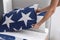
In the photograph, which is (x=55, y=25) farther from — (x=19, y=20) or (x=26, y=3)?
(x=19, y=20)

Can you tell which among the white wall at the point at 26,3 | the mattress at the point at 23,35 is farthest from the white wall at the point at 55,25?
the mattress at the point at 23,35

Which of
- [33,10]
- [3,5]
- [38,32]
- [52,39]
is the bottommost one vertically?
[52,39]

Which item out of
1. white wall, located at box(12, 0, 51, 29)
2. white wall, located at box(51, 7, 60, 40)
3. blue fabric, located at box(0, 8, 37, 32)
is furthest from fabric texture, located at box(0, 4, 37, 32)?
white wall, located at box(51, 7, 60, 40)

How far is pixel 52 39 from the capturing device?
2080mm

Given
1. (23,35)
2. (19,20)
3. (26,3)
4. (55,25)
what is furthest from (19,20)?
(55,25)

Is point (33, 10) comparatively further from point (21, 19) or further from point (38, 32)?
point (38, 32)

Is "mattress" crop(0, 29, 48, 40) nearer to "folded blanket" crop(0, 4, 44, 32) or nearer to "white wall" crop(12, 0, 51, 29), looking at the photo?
"folded blanket" crop(0, 4, 44, 32)

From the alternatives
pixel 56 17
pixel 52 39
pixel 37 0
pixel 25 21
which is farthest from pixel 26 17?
pixel 52 39

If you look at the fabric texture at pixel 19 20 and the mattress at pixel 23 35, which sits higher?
the fabric texture at pixel 19 20

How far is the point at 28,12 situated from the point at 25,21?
109mm

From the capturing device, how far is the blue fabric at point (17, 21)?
1.39 m

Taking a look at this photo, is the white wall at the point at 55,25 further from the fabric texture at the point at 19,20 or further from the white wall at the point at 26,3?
the fabric texture at the point at 19,20

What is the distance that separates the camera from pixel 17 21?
4.66 ft

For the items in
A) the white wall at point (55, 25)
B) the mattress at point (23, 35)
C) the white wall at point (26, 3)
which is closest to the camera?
the mattress at point (23, 35)
